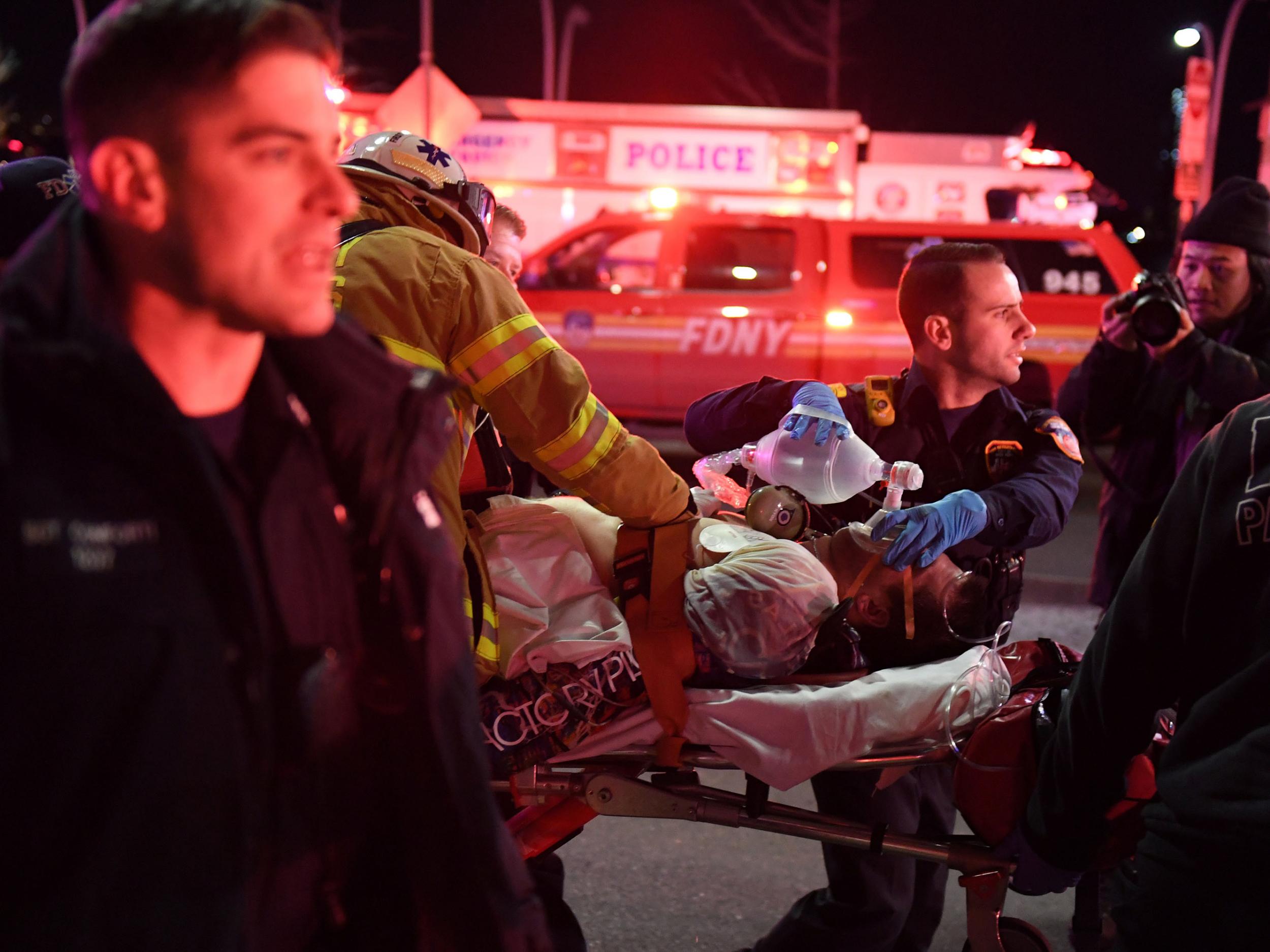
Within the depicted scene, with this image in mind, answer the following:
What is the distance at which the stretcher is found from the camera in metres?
2.29

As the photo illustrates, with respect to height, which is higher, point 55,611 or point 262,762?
point 55,611

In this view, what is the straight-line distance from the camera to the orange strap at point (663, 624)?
227 cm

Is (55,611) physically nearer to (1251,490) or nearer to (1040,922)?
(1251,490)

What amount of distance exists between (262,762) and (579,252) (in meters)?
9.11

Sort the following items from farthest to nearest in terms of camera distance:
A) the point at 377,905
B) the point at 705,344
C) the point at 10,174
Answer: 1. the point at 705,344
2. the point at 10,174
3. the point at 377,905

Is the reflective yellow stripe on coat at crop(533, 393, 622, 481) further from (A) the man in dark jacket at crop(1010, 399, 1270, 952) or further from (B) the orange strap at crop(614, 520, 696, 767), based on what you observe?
(A) the man in dark jacket at crop(1010, 399, 1270, 952)

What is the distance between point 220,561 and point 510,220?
2.63m

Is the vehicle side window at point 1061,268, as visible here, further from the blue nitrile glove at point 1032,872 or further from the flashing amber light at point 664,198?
the blue nitrile glove at point 1032,872

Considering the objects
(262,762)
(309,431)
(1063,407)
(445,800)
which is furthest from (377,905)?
(1063,407)

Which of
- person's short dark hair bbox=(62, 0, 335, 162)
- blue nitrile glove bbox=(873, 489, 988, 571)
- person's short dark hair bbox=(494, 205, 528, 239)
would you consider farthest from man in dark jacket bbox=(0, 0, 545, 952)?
person's short dark hair bbox=(494, 205, 528, 239)

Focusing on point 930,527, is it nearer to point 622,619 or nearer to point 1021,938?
point 622,619

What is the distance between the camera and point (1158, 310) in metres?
3.81

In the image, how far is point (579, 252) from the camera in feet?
32.8

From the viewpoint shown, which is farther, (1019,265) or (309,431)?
(1019,265)
